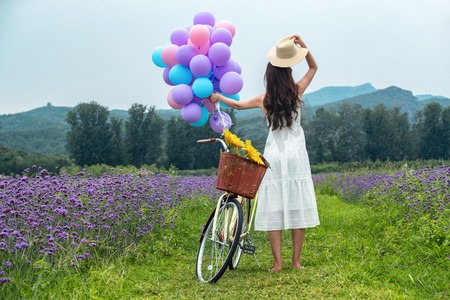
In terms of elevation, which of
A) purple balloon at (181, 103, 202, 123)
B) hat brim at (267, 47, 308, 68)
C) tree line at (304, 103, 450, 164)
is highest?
hat brim at (267, 47, 308, 68)

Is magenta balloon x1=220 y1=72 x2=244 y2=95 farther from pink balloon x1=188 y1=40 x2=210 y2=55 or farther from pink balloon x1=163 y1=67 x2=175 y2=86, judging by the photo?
pink balloon x1=163 y1=67 x2=175 y2=86

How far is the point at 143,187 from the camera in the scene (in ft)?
17.5

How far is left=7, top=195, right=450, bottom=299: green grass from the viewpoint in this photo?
3121 millimetres

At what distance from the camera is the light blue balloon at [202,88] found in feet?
14.6

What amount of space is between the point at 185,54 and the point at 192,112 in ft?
2.39

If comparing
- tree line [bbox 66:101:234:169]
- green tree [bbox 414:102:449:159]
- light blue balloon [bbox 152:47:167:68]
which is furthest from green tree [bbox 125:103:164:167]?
light blue balloon [bbox 152:47:167:68]

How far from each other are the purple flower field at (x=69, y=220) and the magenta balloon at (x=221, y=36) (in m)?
2.08

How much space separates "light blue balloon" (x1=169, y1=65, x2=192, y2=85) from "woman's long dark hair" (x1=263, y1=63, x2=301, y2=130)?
47.0 inches

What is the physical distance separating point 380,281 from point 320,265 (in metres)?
0.83

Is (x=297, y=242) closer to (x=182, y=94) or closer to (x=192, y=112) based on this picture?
(x=192, y=112)

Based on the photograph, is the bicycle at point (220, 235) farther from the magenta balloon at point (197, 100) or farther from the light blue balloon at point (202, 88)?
the magenta balloon at point (197, 100)

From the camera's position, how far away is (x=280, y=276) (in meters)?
3.66

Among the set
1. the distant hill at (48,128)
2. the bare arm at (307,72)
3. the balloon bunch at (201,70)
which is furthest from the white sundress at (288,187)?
the distant hill at (48,128)

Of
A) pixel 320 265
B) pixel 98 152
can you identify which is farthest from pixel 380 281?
pixel 98 152
